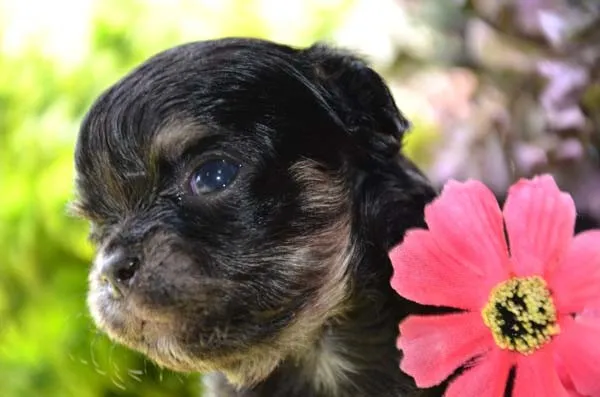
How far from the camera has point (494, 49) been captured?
184 cm

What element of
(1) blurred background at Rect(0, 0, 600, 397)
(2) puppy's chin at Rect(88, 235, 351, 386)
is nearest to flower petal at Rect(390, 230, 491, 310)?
(2) puppy's chin at Rect(88, 235, 351, 386)

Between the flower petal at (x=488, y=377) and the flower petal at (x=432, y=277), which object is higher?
the flower petal at (x=432, y=277)

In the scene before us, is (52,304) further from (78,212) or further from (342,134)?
(342,134)

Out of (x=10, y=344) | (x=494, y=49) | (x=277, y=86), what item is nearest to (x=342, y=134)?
(x=277, y=86)

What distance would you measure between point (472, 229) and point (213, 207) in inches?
14.5

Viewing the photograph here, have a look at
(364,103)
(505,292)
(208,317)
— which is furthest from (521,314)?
(364,103)

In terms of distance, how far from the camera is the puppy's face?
0.95 m

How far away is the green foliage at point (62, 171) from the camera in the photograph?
1.79 meters

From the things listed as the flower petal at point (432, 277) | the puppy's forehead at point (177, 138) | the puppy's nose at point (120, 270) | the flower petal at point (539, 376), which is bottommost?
the flower petal at point (539, 376)

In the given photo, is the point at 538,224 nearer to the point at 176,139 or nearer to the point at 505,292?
the point at 505,292

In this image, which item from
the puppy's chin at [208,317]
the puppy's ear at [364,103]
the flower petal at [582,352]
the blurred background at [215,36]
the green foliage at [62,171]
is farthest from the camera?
the green foliage at [62,171]

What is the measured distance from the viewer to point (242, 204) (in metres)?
1.00

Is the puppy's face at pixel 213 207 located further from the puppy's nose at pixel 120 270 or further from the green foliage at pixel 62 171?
the green foliage at pixel 62 171

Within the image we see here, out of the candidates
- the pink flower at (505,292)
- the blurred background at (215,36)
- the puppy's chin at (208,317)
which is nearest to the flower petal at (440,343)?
the pink flower at (505,292)
